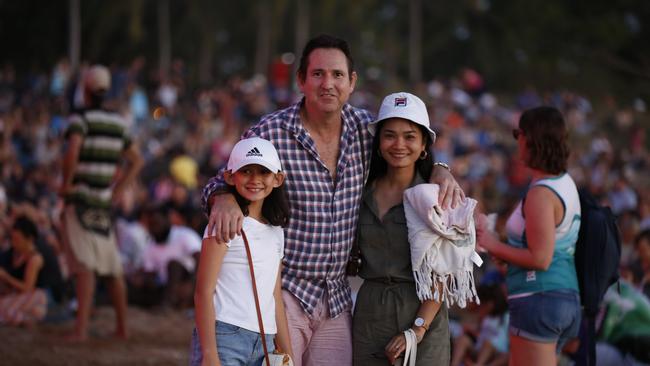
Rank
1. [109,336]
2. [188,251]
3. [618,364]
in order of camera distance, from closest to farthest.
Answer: [618,364], [109,336], [188,251]

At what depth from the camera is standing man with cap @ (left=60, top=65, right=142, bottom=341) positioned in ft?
26.7

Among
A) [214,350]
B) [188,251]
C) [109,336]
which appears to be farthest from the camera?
[188,251]

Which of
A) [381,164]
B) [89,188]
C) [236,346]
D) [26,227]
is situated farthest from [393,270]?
[26,227]

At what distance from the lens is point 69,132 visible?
811 cm

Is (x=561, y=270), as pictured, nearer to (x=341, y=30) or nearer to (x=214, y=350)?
(x=214, y=350)

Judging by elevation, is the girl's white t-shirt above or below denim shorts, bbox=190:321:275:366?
above

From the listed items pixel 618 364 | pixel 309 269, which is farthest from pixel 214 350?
pixel 618 364

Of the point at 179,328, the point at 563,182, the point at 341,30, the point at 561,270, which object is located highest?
the point at 341,30

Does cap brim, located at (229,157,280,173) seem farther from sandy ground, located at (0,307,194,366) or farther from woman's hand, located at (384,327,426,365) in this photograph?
sandy ground, located at (0,307,194,366)

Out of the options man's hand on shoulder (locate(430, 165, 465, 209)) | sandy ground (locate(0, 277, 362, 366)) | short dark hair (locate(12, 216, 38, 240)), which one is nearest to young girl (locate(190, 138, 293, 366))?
man's hand on shoulder (locate(430, 165, 465, 209))

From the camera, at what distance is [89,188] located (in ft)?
26.9

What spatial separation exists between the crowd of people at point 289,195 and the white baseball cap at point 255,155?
0.67 ft

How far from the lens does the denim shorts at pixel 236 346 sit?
4426 mm

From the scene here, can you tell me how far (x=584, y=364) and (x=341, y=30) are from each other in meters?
47.3
